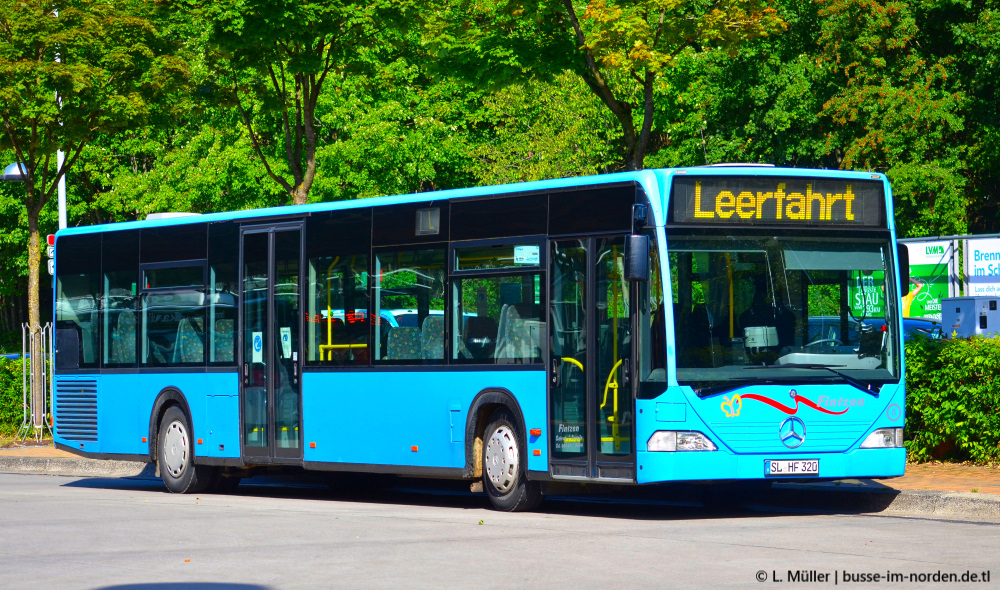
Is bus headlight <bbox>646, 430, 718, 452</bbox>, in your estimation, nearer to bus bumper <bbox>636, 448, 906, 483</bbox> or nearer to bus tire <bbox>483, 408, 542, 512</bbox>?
bus bumper <bbox>636, 448, 906, 483</bbox>

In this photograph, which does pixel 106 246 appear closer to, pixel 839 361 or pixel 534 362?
pixel 534 362

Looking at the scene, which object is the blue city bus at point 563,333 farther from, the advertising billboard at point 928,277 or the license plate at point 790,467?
the advertising billboard at point 928,277

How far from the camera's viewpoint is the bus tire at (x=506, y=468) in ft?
46.4

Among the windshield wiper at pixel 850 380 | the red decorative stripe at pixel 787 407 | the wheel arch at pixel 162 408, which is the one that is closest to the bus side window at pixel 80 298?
the wheel arch at pixel 162 408

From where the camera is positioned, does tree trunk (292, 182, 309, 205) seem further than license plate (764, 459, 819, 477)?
Yes

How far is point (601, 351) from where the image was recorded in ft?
43.6

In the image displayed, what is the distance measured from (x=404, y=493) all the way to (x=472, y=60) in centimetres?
568

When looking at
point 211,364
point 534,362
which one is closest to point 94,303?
point 211,364

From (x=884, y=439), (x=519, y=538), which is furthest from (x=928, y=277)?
(x=519, y=538)

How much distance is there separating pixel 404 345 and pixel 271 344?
2330 millimetres

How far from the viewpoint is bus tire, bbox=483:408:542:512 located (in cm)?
1413

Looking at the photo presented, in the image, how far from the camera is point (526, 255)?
46.5 feet

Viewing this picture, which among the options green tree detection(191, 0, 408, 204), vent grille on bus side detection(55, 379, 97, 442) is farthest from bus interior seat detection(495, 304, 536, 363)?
vent grille on bus side detection(55, 379, 97, 442)

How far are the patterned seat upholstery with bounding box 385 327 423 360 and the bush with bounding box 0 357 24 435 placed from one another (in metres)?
14.4
